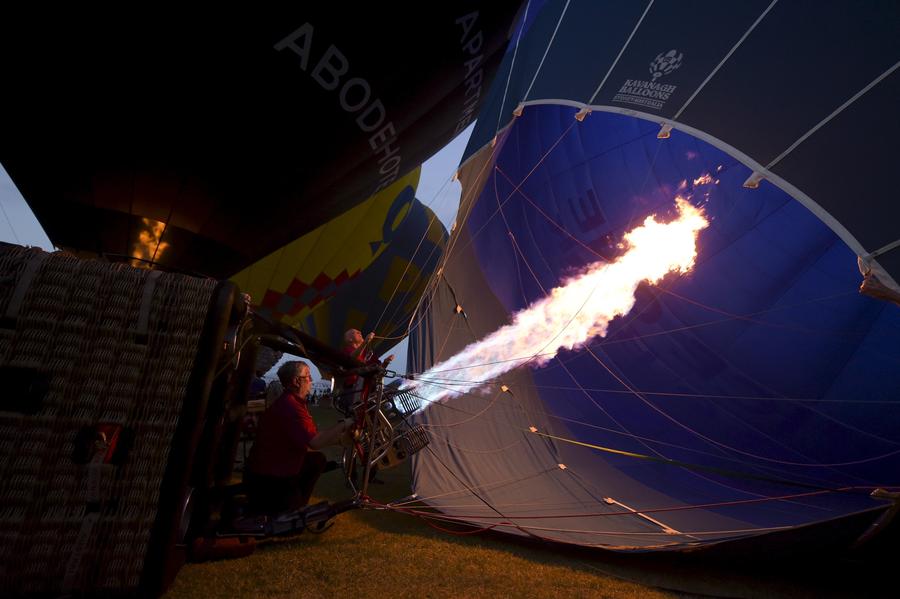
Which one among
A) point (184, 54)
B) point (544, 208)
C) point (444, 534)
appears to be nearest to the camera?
point (444, 534)

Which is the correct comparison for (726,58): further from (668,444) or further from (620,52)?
(668,444)

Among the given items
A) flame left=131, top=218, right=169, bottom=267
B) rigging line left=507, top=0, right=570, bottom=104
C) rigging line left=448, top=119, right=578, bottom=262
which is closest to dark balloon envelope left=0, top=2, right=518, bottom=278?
flame left=131, top=218, right=169, bottom=267

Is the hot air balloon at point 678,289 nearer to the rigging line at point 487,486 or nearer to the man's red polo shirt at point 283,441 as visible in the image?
the rigging line at point 487,486

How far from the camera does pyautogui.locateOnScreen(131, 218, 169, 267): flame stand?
3.57m

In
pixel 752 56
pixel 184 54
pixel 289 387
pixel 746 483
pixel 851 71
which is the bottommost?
pixel 746 483

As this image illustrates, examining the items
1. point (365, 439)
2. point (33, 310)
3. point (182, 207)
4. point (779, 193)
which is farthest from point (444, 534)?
point (779, 193)

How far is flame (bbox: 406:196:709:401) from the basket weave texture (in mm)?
3772

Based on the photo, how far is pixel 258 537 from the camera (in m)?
2.03

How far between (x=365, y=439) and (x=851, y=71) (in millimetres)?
2950

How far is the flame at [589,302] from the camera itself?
4617mm

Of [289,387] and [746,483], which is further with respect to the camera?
[746,483]

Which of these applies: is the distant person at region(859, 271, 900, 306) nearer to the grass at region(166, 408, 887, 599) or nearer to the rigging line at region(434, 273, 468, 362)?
the grass at region(166, 408, 887, 599)

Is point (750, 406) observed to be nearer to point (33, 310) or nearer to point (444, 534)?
point (444, 534)

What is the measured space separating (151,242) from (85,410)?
3.34 m
